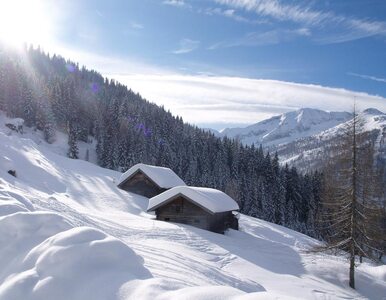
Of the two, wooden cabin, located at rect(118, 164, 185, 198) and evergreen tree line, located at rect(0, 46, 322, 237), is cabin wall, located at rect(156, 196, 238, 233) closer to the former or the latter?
wooden cabin, located at rect(118, 164, 185, 198)

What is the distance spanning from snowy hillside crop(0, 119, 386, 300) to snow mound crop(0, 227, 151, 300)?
0.06 feet

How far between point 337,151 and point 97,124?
82757mm

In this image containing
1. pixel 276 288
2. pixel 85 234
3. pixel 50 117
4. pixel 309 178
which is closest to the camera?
pixel 85 234

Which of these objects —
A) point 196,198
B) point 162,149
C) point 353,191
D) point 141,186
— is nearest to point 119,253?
point 353,191

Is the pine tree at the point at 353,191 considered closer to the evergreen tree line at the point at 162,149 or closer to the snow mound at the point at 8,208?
the snow mound at the point at 8,208

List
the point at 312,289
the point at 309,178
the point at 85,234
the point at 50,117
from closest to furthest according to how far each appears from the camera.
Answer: the point at 85,234 → the point at 312,289 → the point at 50,117 → the point at 309,178

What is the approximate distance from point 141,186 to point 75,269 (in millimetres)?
37820

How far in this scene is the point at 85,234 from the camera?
769cm

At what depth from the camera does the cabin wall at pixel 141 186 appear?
43.5 m

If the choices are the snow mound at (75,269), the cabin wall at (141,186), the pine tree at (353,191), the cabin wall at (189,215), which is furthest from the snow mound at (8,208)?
the cabin wall at (141,186)

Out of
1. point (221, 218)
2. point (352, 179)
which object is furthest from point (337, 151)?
point (221, 218)

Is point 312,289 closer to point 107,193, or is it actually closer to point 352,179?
point 352,179

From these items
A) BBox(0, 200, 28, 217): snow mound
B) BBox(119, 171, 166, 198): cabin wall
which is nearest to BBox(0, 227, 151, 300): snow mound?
BBox(0, 200, 28, 217): snow mound

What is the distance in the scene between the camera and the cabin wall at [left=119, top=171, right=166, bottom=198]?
143 feet
